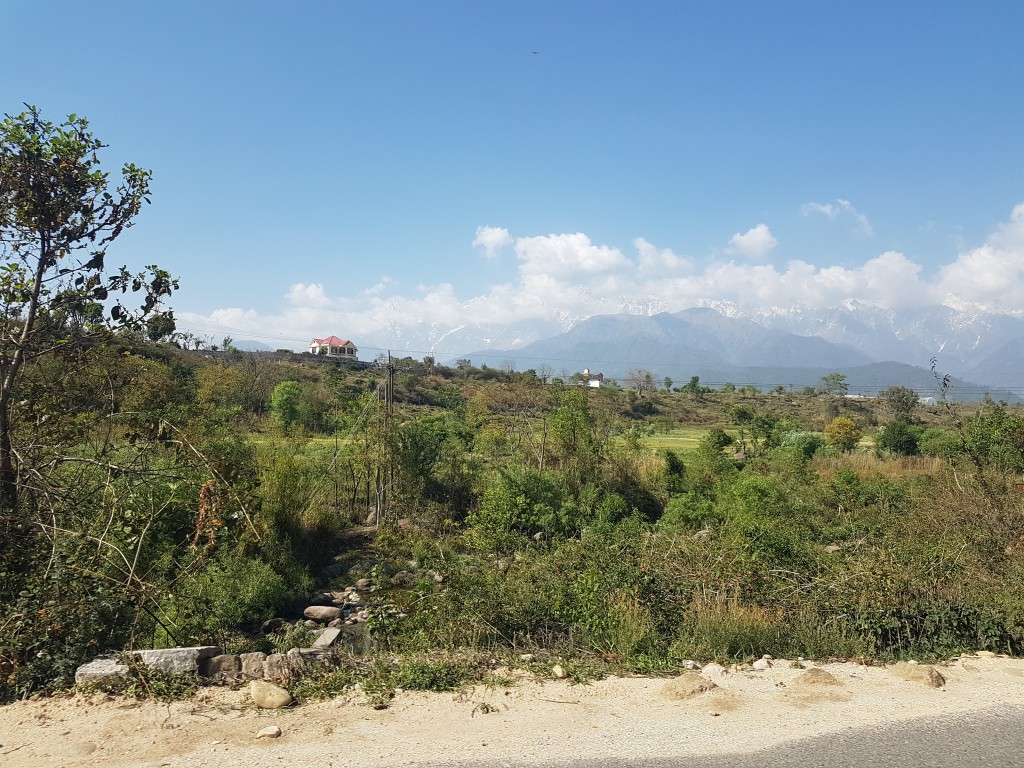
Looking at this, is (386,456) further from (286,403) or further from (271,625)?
(286,403)

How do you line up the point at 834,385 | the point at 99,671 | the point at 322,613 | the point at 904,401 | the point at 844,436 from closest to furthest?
the point at 99,671 → the point at 322,613 → the point at 844,436 → the point at 904,401 → the point at 834,385

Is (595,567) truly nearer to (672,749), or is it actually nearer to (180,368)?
(672,749)

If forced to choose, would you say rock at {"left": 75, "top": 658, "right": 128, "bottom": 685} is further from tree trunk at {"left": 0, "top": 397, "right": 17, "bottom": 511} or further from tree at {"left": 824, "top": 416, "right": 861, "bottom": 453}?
tree at {"left": 824, "top": 416, "right": 861, "bottom": 453}

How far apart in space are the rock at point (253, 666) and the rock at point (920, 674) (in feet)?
21.4

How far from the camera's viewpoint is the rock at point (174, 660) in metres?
5.70

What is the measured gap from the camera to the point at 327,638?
32.7ft

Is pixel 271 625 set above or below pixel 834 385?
below

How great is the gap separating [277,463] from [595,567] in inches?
380

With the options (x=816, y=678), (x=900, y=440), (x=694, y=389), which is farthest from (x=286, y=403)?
(x=694, y=389)

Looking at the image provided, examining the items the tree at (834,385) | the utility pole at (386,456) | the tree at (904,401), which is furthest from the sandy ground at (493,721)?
the tree at (834,385)

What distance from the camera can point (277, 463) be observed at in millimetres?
14922

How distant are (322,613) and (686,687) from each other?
8.68 m

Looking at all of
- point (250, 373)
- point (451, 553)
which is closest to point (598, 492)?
point (451, 553)

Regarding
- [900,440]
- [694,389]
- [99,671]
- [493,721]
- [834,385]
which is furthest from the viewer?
[834,385]
